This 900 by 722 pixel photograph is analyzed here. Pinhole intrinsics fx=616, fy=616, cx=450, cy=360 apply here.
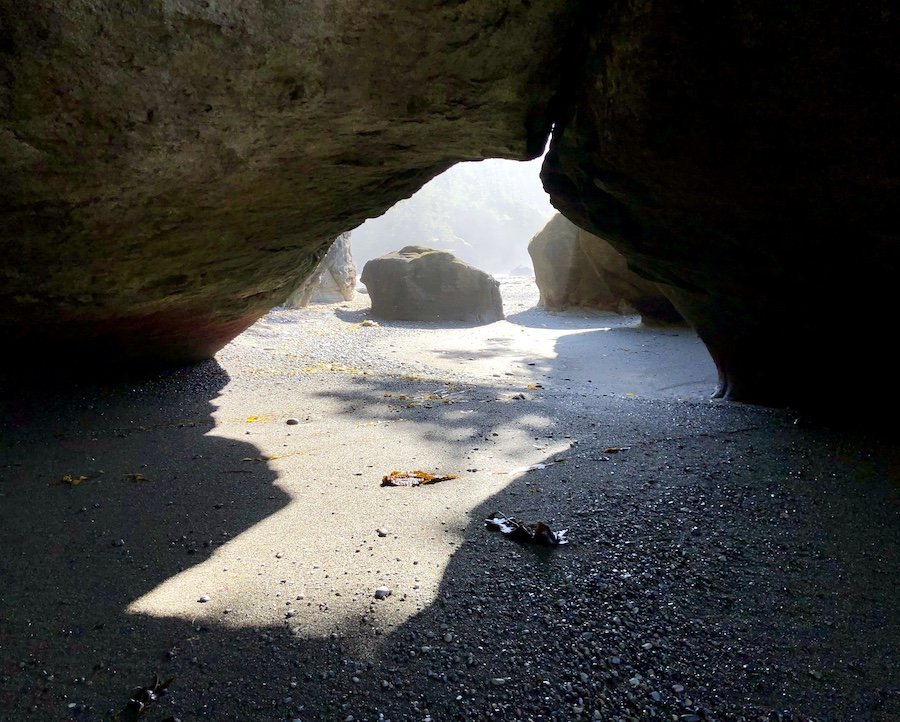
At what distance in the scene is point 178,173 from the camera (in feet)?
8.29

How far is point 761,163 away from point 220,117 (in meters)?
2.11

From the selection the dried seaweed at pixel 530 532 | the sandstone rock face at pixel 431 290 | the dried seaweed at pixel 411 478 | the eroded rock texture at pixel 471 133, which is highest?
the eroded rock texture at pixel 471 133

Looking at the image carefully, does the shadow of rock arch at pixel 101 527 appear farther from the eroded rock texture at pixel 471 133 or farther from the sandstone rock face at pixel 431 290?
the sandstone rock face at pixel 431 290

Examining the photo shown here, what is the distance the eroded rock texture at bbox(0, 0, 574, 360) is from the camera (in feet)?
6.53

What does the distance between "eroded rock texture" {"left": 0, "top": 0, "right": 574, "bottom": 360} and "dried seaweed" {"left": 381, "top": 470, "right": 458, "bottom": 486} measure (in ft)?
4.98

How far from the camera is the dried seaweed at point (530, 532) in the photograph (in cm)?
230

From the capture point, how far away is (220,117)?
2.33 metres

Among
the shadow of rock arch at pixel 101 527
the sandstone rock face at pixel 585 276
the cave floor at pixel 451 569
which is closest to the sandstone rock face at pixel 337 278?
the sandstone rock face at pixel 585 276

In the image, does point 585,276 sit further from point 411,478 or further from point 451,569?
point 451,569

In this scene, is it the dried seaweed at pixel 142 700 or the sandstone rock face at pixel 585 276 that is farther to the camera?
the sandstone rock face at pixel 585 276

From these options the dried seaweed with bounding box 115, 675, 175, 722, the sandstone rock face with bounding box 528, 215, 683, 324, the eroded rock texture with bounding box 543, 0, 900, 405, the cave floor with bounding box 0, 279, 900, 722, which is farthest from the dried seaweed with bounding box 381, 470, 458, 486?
the sandstone rock face with bounding box 528, 215, 683, 324

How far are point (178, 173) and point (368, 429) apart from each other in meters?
2.10

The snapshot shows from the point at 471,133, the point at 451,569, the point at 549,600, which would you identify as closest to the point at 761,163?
the point at 471,133

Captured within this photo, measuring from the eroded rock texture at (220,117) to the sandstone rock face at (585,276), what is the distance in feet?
29.4
